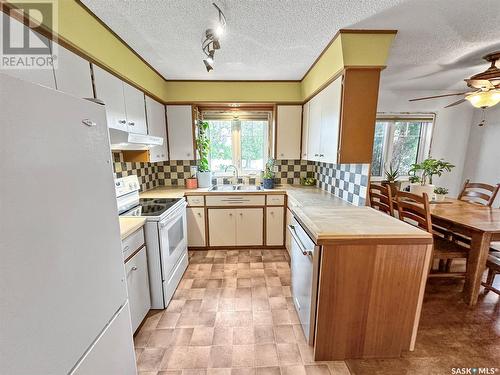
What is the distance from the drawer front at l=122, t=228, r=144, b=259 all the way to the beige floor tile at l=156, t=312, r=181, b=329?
2.30 ft

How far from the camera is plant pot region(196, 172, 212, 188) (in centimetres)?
308

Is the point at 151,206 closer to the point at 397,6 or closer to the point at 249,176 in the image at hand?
the point at 249,176

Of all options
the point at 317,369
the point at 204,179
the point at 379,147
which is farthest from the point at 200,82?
the point at 317,369

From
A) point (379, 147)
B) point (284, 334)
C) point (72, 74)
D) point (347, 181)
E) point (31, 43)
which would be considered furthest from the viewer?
point (379, 147)

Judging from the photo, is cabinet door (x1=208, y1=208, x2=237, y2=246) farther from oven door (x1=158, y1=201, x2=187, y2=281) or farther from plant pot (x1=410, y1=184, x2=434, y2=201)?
plant pot (x1=410, y1=184, x2=434, y2=201)

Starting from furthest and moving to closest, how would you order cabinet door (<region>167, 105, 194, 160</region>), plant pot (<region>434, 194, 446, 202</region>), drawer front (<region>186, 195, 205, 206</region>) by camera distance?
cabinet door (<region>167, 105, 194, 160</region>)
drawer front (<region>186, 195, 205, 206</region>)
plant pot (<region>434, 194, 446, 202</region>)

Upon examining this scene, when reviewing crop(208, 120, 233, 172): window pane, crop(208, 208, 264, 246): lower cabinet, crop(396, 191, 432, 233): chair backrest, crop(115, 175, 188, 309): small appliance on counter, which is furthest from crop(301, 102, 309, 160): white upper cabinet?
crop(115, 175, 188, 309): small appliance on counter

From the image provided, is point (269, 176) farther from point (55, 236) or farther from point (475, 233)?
point (55, 236)

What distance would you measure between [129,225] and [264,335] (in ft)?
4.41

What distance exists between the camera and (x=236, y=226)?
9.56ft

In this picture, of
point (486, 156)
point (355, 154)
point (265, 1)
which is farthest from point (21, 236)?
point (486, 156)

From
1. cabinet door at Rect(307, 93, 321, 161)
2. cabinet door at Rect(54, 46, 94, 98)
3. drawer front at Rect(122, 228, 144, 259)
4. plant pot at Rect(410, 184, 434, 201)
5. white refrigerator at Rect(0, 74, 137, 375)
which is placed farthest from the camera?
plant pot at Rect(410, 184, 434, 201)

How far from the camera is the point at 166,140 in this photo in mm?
2951

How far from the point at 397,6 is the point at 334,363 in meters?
2.42
